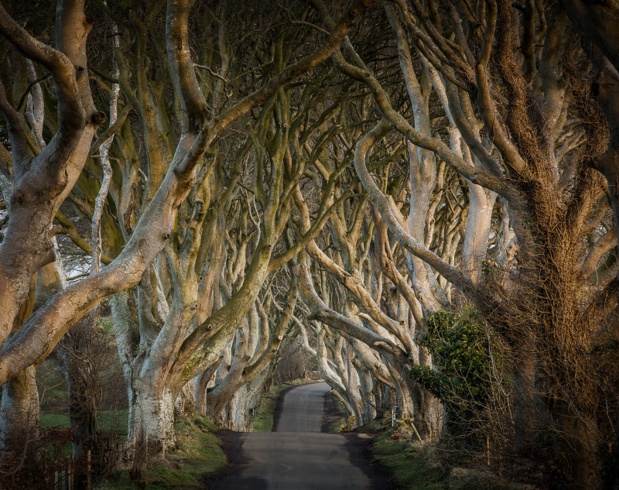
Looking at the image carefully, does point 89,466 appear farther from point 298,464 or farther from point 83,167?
point 298,464

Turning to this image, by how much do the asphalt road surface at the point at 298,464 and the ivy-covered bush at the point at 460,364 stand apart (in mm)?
2211

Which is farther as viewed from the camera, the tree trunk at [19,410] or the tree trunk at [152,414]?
the tree trunk at [152,414]

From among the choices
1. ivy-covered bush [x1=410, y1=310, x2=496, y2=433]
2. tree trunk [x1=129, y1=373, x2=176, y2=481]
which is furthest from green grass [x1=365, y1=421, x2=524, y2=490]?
tree trunk [x1=129, y1=373, x2=176, y2=481]

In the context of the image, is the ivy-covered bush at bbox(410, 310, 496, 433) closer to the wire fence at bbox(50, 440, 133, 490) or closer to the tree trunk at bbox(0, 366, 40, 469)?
the wire fence at bbox(50, 440, 133, 490)

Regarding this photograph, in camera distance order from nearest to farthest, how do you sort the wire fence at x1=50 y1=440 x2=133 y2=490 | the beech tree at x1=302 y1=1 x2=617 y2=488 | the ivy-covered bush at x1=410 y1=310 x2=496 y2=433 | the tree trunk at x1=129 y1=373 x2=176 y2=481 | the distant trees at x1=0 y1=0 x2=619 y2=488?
1. the distant trees at x1=0 y1=0 x2=619 y2=488
2. the beech tree at x1=302 y1=1 x2=617 y2=488
3. the wire fence at x1=50 y1=440 x2=133 y2=490
4. the ivy-covered bush at x1=410 y1=310 x2=496 y2=433
5. the tree trunk at x1=129 y1=373 x2=176 y2=481

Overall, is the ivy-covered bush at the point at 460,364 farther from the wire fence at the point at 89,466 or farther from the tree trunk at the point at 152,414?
the wire fence at the point at 89,466

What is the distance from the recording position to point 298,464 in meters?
12.9

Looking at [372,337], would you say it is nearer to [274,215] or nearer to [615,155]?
[274,215]

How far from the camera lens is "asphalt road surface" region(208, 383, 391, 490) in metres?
11.1

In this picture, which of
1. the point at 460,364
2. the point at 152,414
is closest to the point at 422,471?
the point at 460,364

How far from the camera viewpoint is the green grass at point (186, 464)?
9.56m

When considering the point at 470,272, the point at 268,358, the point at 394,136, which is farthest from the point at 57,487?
the point at 394,136

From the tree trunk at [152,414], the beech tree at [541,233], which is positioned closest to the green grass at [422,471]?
the beech tree at [541,233]

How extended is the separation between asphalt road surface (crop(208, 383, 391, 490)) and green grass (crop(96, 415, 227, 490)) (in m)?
0.46
